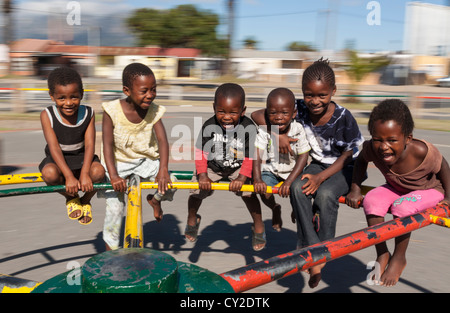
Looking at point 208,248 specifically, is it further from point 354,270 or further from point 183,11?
point 183,11

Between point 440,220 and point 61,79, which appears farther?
point 61,79

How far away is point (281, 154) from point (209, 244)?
5.00 feet

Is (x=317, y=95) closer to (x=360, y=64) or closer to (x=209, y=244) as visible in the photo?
(x=209, y=244)

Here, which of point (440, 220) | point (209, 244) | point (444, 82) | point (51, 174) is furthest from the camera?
point (444, 82)

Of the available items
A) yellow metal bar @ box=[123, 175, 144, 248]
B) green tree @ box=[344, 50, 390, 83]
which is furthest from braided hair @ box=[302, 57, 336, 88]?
green tree @ box=[344, 50, 390, 83]

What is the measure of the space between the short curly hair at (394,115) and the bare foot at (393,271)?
0.72 m

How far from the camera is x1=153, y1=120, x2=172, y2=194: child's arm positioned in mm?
2900

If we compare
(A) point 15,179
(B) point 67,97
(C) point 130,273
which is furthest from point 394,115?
(A) point 15,179

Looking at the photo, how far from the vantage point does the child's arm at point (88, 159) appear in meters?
2.97

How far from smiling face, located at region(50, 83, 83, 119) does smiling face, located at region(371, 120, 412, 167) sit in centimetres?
191

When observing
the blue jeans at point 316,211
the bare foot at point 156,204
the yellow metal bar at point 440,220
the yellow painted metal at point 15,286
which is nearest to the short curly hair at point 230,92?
the blue jeans at point 316,211

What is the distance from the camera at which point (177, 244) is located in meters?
4.55

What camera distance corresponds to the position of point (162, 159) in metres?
3.24
